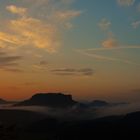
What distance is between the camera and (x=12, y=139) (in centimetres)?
14162

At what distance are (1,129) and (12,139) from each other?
590cm

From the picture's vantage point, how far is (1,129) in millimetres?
144250
